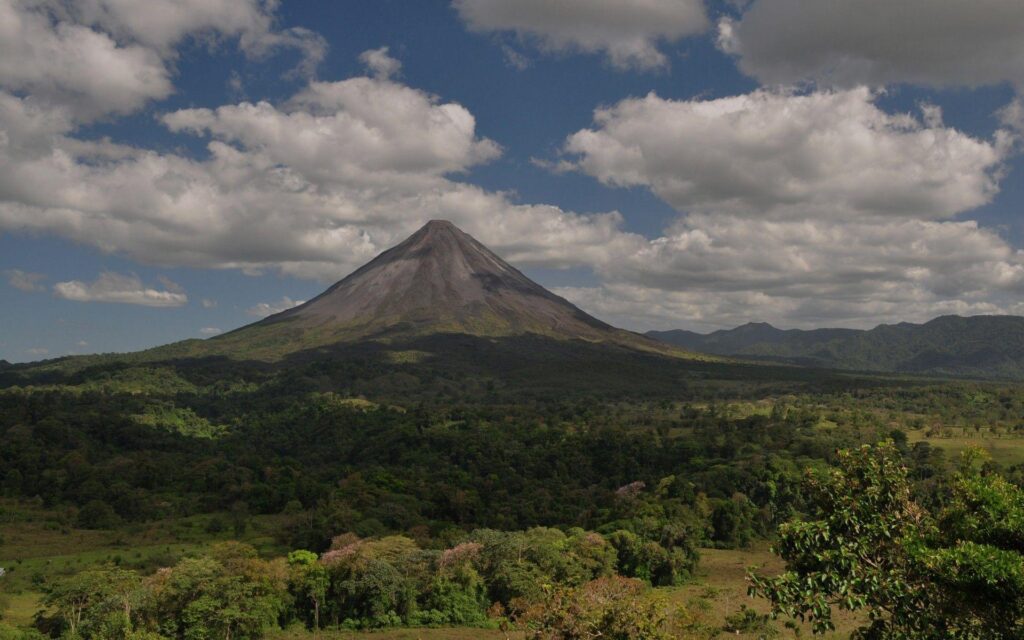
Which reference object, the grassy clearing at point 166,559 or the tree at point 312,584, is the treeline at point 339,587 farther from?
the grassy clearing at point 166,559

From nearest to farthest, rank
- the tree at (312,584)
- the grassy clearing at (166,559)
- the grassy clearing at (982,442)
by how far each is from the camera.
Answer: the grassy clearing at (166,559) → the tree at (312,584) → the grassy clearing at (982,442)

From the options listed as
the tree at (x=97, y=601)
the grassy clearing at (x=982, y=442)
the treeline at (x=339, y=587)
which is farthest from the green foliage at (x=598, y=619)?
the grassy clearing at (x=982, y=442)

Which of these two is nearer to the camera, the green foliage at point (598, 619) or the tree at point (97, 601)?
the green foliage at point (598, 619)

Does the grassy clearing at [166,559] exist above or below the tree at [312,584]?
below

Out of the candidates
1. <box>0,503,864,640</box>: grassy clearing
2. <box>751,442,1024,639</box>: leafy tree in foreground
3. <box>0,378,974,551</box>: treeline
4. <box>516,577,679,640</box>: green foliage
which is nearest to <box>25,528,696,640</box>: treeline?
<box>0,503,864,640</box>: grassy clearing

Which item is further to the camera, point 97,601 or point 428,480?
point 428,480

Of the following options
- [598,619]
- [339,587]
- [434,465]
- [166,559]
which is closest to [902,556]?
[598,619]

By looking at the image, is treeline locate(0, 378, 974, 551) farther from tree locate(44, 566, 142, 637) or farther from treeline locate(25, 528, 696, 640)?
tree locate(44, 566, 142, 637)

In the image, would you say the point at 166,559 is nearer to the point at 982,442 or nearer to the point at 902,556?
the point at 902,556
